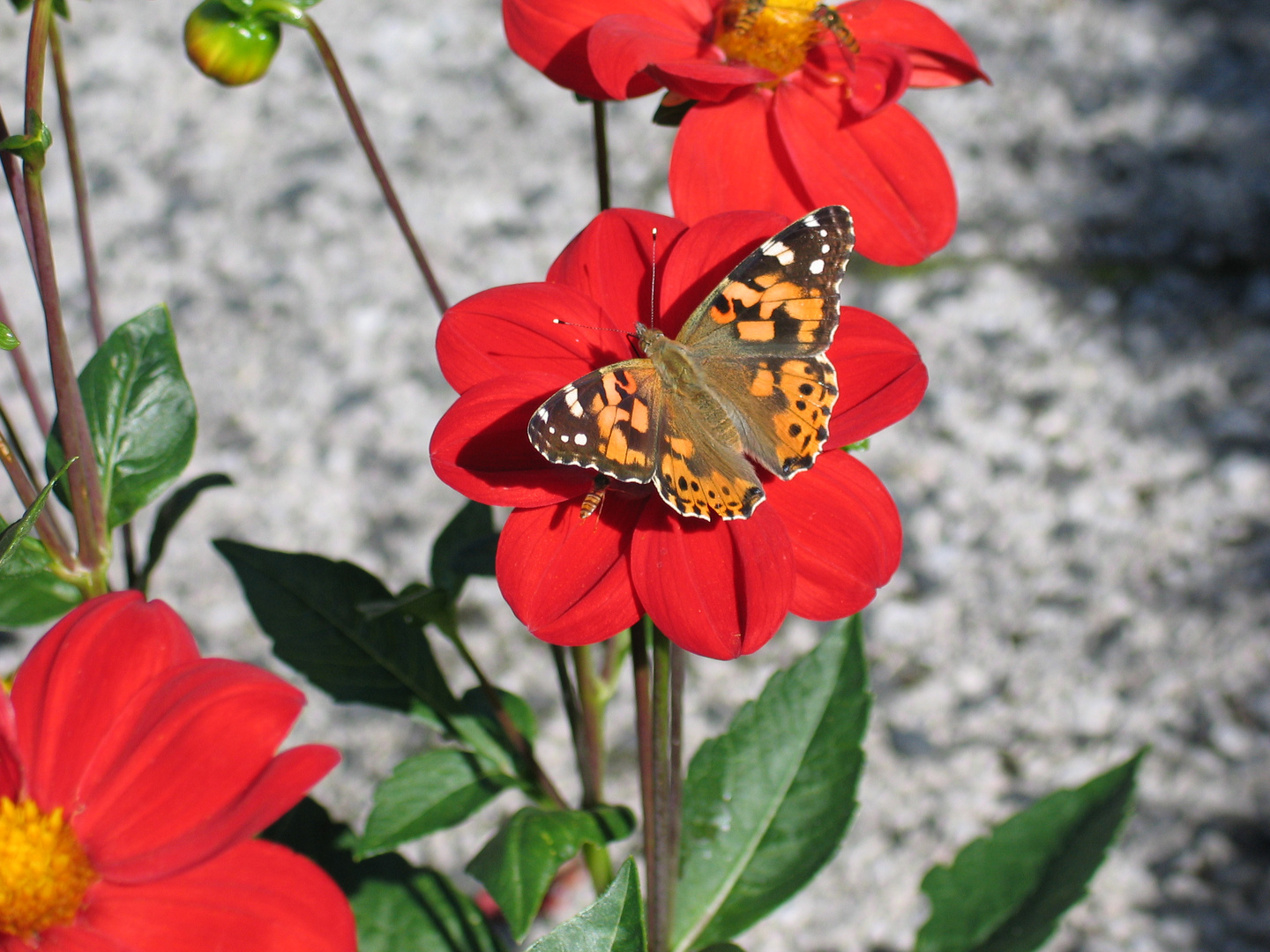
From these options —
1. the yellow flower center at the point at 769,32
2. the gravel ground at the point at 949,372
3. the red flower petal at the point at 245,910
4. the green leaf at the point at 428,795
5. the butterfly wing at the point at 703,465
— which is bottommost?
the gravel ground at the point at 949,372

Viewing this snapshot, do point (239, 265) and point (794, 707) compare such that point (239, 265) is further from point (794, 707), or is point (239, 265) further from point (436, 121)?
point (794, 707)

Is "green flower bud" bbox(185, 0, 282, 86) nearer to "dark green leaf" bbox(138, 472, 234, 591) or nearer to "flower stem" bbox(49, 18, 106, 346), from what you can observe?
"flower stem" bbox(49, 18, 106, 346)

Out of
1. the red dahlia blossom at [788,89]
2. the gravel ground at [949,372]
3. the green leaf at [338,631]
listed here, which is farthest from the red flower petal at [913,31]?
the gravel ground at [949,372]

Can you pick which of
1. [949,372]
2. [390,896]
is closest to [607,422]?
[390,896]

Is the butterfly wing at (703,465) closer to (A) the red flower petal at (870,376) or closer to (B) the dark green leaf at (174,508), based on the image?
(A) the red flower petal at (870,376)

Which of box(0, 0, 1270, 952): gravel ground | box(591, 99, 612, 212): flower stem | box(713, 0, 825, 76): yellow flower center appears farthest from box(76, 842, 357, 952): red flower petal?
box(0, 0, 1270, 952): gravel ground
